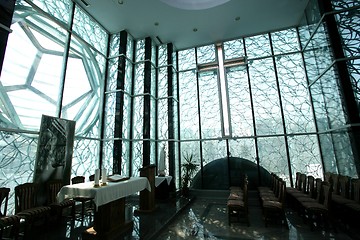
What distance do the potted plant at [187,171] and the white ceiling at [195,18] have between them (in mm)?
4471

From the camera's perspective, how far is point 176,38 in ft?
23.1

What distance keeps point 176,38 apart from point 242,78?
285 centimetres

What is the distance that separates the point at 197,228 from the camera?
361 centimetres

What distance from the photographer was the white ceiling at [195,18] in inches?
215

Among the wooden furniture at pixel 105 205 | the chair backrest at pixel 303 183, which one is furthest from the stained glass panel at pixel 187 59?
the wooden furniture at pixel 105 205

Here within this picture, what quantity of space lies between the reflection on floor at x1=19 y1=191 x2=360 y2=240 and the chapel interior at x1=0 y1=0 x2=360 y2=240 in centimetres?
4

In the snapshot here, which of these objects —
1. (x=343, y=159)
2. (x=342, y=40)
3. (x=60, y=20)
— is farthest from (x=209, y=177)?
(x=60, y=20)

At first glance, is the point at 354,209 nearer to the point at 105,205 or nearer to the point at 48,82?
the point at 105,205

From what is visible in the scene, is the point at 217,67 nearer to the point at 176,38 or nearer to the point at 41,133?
the point at 176,38

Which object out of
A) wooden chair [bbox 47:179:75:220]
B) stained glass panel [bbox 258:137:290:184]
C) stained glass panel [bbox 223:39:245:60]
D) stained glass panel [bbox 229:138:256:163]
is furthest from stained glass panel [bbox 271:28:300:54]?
wooden chair [bbox 47:179:75:220]

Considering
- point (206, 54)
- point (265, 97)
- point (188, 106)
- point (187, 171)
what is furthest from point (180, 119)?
point (265, 97)

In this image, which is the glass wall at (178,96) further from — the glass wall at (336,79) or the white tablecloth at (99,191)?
the white tablecloth at (99,191)

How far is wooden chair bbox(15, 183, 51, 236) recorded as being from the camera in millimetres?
2930

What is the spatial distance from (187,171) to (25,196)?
4.32 m
